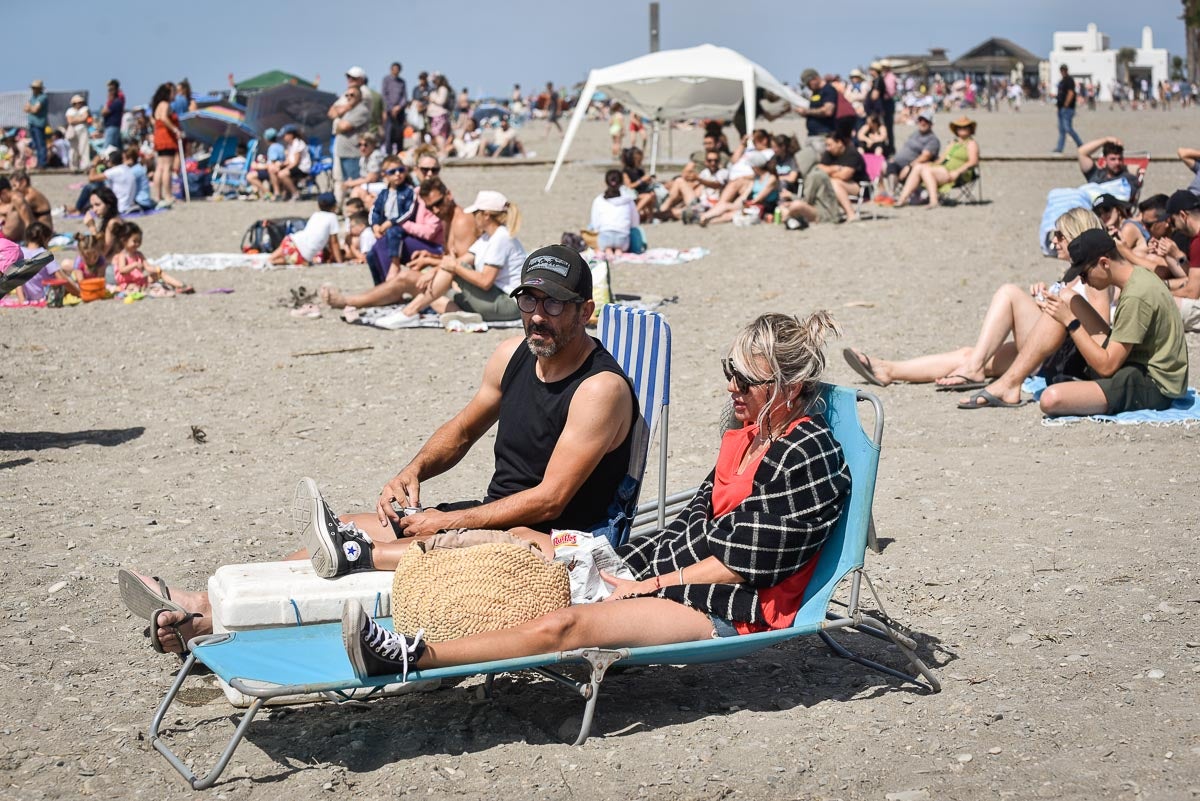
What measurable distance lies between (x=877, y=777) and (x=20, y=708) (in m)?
2.46

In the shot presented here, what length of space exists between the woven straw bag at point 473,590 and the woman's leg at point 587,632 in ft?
0.21

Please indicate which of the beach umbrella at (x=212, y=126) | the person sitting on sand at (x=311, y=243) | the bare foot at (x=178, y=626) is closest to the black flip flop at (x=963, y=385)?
the bare foot at (x=178, y=626)

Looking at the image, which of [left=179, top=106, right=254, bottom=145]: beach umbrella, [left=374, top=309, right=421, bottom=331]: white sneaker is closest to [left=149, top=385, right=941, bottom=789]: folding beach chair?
[left=374, top=309, right=421, bottom=331]: white sneaker

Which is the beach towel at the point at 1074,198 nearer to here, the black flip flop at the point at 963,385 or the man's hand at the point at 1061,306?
the black flip flop at the point at 963,385

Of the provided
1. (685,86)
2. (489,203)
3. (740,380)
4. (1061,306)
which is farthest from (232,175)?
(740,380)

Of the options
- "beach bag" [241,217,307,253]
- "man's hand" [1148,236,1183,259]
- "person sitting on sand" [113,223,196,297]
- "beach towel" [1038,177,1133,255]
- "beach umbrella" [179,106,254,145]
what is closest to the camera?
"man's hand" [1148,236,1183,259]

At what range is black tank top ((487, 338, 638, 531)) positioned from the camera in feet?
13.6

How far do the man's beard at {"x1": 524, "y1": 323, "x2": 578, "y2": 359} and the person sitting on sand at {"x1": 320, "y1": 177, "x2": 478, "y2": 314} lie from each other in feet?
22.0

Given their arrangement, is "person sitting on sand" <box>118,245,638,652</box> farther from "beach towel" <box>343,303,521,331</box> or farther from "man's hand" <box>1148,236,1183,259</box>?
"man's hand" <box>1148,236,1183,259</box>

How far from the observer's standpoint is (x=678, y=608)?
3631mm

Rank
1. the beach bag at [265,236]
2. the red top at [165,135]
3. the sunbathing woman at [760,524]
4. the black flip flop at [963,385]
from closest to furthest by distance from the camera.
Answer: the sunbathing woman at [760,524] → the black flip flop at [963,385] → the beach bag at [265,236] → the red top at [165,135]

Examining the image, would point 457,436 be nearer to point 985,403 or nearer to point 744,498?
point 744,498

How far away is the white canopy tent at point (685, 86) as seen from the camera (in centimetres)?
1969

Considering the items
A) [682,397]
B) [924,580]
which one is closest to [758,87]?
[682,397]
